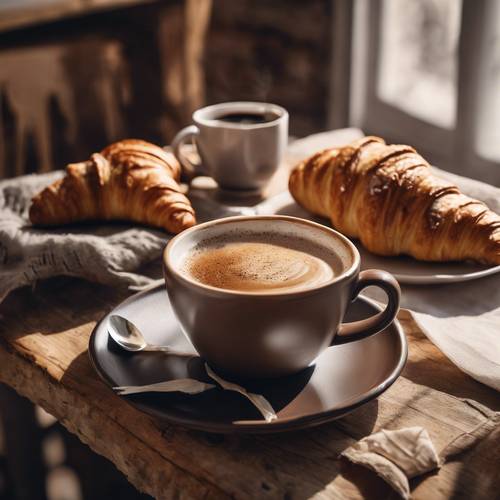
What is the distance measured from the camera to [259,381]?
702mm

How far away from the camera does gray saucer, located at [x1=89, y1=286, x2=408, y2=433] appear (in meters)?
0.64

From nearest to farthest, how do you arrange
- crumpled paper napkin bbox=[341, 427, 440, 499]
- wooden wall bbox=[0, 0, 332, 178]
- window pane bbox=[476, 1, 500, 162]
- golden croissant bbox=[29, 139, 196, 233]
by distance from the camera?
1. crumpled paper napkin bbox=[341, 427, 440, 499]
2. golden croissant bbox=[29, 139, 196, 233]
3. window pane bbox=[476, 1, 500, 162]
4. wooden wall bbox=[0, 0, 332, 178]

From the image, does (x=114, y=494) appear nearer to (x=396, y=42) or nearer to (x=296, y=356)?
(x=296, y=356)

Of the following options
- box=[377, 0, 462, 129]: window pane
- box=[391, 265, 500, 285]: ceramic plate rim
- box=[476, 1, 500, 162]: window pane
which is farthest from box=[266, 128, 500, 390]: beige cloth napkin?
box=[377, 0, 462, 129]: window pane

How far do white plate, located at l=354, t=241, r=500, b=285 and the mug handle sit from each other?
0.25 meters

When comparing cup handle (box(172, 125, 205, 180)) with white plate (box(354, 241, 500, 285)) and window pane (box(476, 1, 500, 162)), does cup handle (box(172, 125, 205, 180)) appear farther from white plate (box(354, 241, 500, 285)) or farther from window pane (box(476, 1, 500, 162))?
window pane (box(476, 1, 500, 162))

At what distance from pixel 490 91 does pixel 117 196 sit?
1.11 m

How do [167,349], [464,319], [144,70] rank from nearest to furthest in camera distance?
[167,349]
[464,319]
[144,70]

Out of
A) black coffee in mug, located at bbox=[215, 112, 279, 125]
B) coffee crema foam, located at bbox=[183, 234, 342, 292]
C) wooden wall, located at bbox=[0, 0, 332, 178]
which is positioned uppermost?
coffee crema foam, located at bbox=[183, 234, 342, 292]

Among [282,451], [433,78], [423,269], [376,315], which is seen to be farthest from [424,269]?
[433,78]

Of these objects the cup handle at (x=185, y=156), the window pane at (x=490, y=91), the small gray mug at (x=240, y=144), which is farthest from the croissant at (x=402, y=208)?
the window pane at (x=490, y=91)

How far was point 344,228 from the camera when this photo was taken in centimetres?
108

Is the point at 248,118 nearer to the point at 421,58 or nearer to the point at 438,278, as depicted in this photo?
the point at 438,278

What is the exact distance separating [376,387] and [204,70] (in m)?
2.35
